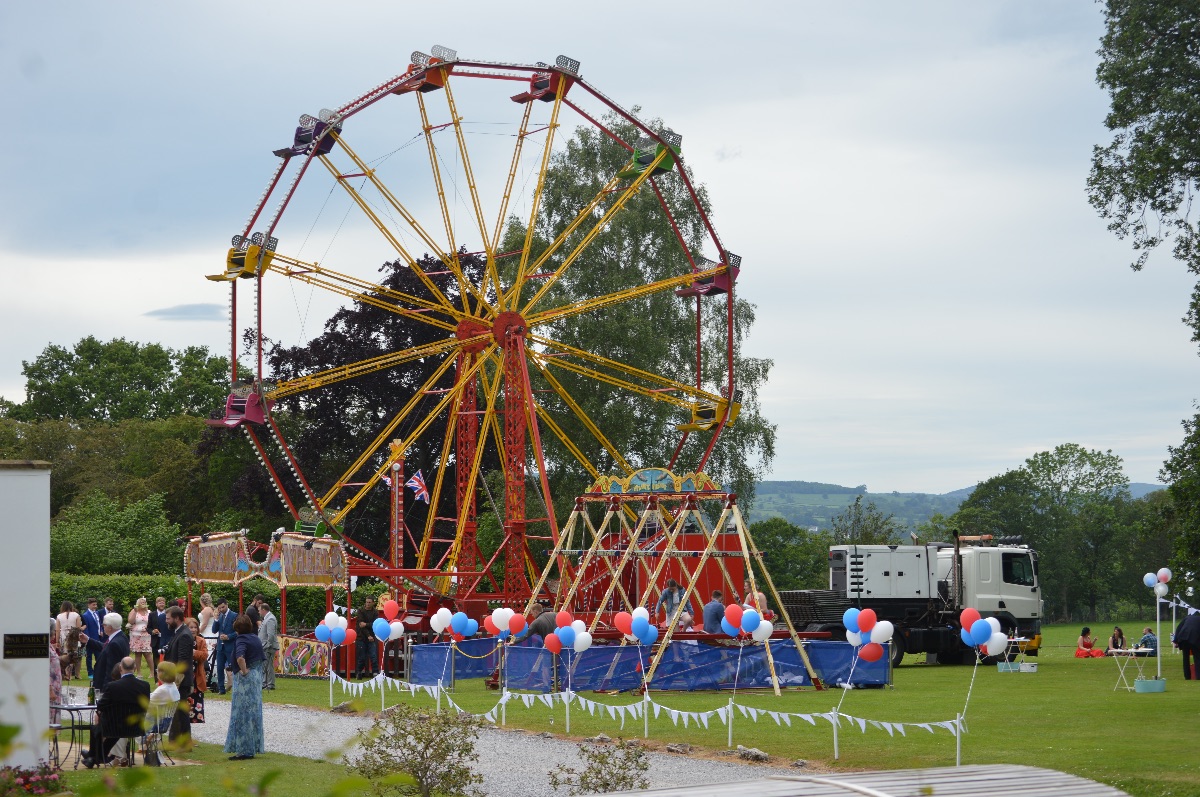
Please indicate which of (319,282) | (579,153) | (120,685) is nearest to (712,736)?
(120,685)

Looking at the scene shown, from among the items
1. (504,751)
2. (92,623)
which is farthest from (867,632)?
(92,623)

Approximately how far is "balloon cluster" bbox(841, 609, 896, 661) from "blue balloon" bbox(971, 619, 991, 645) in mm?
1912

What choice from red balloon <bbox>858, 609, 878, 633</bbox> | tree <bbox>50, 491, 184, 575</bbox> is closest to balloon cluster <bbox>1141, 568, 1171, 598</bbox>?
red balloon <bbox>858, 609, 878, 633</bbox>

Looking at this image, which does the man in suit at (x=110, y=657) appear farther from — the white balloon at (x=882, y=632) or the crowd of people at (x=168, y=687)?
the white balloon at (x=882, y=632)

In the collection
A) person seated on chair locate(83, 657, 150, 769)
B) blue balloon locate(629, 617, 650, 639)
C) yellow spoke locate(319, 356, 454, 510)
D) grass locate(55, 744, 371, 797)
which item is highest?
yellow spoke locate(319, 356, 454, 510)

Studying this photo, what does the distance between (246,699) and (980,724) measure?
352 inches

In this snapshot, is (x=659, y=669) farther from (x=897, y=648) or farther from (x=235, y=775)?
(x=235, y=775)

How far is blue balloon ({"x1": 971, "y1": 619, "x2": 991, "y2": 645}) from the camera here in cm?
1469

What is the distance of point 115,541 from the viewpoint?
1688 inches

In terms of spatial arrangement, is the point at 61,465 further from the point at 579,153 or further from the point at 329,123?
the point at 329,123

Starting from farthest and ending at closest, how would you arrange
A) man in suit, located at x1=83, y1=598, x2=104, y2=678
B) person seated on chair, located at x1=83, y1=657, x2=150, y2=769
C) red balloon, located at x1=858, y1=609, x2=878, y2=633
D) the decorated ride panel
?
the decorated ride panel < man in suit, located at x1=83, y1=598, x2=104, y2=678 < red balloon, located at x1=858, y1=609, x2=878, y2=633 < person seated on chair, located at x1=83, y1=657, x2=150, y2=769

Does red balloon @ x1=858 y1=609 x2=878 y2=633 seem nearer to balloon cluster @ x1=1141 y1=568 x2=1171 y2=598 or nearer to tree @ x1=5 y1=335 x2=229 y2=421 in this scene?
balloon cluster @ x1=1141 y1=568 x2=1171 y2=598

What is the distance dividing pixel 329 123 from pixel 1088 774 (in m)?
20.2

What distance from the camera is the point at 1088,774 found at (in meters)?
12.7
